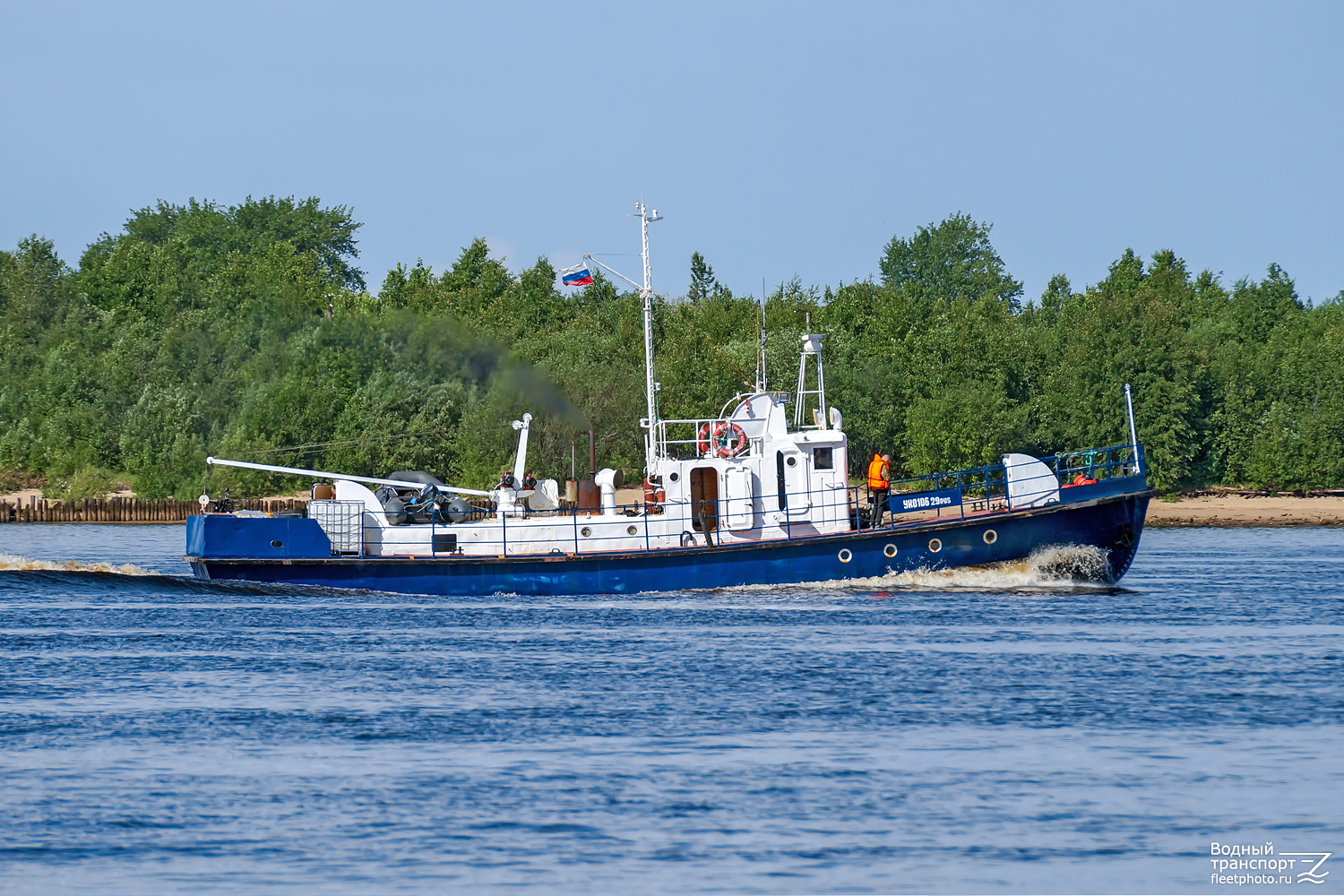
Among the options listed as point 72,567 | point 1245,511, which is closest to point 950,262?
point 1245,511

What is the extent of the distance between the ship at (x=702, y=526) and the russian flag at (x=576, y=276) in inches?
20.1

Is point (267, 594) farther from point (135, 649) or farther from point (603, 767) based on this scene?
point (603, 767)

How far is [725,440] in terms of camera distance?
3416 cm

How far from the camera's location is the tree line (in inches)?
2815

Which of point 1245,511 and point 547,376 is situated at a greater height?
point 547,376

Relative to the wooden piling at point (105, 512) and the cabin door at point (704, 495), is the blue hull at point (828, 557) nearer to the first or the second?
the cabin door at point (704, 495)

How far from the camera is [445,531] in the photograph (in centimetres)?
3441

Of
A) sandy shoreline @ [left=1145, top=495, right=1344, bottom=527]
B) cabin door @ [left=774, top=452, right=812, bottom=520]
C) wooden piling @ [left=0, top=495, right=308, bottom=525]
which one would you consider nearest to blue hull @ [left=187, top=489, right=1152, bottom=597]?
cabin door @ [left=774, top=452, right=812, bottom=520]

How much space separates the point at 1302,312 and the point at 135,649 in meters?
99.3

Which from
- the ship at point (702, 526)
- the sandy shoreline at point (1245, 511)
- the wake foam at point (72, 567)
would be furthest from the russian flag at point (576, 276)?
the sandy shoreline at point (1245, 511)

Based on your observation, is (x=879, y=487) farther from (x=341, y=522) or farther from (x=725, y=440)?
(x=341, y=522)

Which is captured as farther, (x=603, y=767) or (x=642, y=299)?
(x=642, y=299)

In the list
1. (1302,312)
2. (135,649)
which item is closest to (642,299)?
(135,649)

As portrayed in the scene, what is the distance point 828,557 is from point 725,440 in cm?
376
